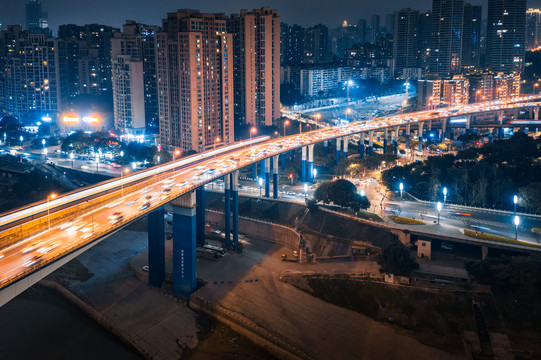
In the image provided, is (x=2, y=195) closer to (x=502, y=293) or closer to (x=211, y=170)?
(x=211, y=170)

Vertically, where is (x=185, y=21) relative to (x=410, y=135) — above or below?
above

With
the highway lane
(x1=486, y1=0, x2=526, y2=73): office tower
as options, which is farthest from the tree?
(x1=486, y1=0, x2=526, y2=73): office tower

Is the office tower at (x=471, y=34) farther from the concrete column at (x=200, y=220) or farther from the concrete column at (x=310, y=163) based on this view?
the concrete column at (x=200, y=220)

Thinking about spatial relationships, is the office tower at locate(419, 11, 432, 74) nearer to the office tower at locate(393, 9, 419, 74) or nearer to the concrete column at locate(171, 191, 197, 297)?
the office tower at locate(393, 9, 419, 74)

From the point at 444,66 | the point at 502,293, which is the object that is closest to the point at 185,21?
the point at 502,293

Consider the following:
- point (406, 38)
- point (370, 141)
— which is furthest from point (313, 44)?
point (370, 141)

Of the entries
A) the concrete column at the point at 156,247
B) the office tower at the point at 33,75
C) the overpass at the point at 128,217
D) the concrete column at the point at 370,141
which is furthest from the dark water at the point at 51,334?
the office tower at the point at 33,75

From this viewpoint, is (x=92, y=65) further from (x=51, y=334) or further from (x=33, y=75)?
(x=51, y=334)
